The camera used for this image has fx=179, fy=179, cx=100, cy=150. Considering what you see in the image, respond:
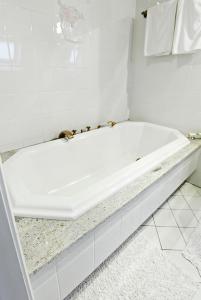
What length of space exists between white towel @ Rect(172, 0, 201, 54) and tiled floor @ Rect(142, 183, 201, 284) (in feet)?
4.54

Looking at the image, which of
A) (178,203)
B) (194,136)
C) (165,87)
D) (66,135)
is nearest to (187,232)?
(178,203)

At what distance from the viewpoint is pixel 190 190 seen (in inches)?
73.8

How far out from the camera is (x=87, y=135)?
181 cm

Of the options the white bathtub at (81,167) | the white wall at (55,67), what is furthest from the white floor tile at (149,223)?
the white wall at (55,67)

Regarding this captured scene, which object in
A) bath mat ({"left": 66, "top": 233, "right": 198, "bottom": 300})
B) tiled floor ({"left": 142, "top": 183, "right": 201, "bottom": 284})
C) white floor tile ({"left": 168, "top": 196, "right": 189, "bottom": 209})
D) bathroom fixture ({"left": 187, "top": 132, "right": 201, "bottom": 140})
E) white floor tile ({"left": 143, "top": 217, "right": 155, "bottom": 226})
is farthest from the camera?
bathroom fixture ({"left": 187, "top": 132, "right": 201, "bottom": 140})

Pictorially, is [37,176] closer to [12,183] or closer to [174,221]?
[12,183]

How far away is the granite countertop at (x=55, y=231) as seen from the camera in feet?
2.15

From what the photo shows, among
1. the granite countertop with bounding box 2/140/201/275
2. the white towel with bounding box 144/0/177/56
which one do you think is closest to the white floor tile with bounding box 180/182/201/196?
the granite countertop with bounding box 2/140/201/275

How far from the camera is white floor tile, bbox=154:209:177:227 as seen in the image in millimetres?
1455

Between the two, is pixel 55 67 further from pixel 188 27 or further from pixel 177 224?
pixel 177 224

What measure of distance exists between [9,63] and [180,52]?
1474 millimetres

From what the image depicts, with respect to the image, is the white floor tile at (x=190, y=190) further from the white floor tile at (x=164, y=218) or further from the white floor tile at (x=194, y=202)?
the white floor tile at (x=164, y=218)

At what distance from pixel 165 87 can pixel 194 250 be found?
1.56 m

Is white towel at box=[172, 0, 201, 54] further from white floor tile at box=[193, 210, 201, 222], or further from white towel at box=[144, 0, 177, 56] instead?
white floor tile at box=[193, 210, 201, 222]
